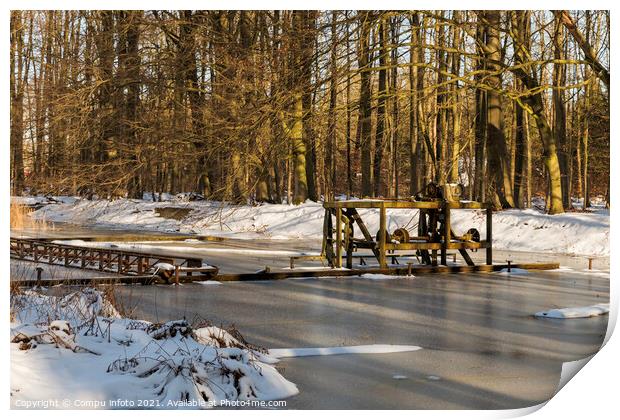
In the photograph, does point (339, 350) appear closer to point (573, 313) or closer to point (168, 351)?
point (168, 351)

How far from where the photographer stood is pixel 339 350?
7.41m

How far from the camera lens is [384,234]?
48.8 ft

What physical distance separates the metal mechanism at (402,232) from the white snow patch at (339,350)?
707 centimetres

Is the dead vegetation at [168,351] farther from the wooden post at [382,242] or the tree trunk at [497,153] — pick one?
the tree trunk at [497,153]

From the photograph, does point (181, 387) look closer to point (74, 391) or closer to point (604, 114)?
point (74, 391)

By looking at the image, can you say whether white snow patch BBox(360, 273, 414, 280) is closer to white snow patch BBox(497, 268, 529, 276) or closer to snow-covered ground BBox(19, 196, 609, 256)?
white snow patch BBox(497, 268, 529, 276)

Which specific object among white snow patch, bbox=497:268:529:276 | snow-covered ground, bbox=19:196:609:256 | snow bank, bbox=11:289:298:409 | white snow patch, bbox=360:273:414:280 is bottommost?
white snow patch, bbox=497:268:529:276

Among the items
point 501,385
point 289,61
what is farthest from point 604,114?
point 501,385

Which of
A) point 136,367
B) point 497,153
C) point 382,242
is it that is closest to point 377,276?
point 382,242

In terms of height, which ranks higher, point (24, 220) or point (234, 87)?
point (234, 87)

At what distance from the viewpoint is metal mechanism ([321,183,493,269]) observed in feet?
49.0

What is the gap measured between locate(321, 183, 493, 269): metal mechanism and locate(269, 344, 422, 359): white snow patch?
7.07 m

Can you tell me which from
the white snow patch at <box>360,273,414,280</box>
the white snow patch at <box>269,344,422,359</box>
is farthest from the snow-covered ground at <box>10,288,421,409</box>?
the white snow patch at <box>360,273,414,280</box>

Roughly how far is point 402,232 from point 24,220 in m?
11.9
